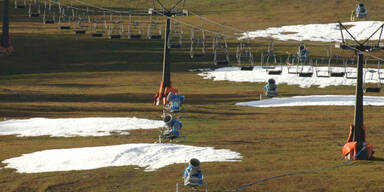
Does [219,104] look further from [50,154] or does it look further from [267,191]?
[267,191]

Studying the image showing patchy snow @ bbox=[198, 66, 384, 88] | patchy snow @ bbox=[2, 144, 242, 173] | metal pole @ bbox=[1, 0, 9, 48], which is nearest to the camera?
patchy snow @ bbox=[2, 144, 242, 173]

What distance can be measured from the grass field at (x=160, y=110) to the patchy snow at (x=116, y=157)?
1.08 meters

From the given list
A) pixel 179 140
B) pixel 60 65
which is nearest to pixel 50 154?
pixel 179 140

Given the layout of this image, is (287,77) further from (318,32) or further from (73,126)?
(73,126)

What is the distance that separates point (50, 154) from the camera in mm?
44562

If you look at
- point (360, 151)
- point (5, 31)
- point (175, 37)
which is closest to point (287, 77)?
point (175, 37)

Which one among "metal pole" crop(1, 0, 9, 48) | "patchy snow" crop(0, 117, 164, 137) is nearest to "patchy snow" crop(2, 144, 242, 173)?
"patchy snow" crop(0, 117, 164, 137)

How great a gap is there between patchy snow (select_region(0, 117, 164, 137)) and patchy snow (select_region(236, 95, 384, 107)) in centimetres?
1581

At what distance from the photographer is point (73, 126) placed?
5688 cm

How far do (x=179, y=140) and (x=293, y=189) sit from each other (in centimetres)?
1447

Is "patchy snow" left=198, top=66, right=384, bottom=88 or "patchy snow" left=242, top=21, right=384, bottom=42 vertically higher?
"patchy snow" left=242, top=21, right=384, bottom=42

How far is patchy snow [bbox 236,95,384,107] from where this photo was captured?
2763 inches

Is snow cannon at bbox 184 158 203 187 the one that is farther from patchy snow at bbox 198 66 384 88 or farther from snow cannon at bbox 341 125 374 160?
patchy snow at bbox 198 66 384 88

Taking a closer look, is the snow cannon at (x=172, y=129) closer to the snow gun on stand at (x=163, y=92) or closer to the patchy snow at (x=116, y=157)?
the patchy snow at (x=116, y=157)
